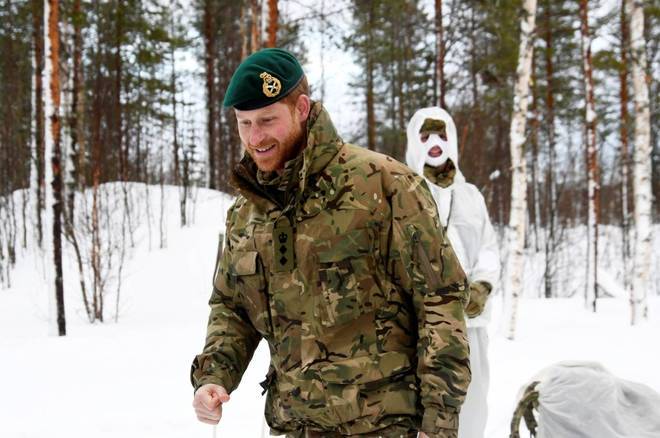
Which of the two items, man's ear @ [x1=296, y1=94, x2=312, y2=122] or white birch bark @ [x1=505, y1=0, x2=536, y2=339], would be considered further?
white birch bark @ [x1=505, y1=0, x2=536, y2=339]

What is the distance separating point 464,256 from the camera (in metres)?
3.43

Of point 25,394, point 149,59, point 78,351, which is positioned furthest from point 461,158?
point 25,394

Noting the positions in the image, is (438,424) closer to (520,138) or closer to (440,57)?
(520,138)

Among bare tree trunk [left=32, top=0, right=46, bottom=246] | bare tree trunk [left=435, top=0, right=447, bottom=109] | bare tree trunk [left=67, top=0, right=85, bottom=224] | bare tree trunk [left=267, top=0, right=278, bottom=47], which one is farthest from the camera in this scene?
bare tree trunk [left=32, top=0, right=46, bottom=246]

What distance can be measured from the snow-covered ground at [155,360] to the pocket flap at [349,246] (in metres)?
3.56

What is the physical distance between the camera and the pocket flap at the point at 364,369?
149 centimetres

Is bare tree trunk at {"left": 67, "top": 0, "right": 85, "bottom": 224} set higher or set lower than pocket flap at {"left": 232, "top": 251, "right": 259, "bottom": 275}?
higher

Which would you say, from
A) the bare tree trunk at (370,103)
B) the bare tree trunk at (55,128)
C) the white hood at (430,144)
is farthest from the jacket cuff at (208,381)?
the bare tree trunk at (370,103)

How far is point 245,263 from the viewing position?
163 centimetres

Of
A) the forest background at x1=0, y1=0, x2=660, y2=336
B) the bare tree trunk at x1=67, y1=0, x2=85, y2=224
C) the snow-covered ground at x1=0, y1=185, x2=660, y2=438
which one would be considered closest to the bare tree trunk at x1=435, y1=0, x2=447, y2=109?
the forest background at x1=0, y1=0, x2=660, y2=336

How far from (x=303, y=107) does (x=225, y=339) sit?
2.24ft

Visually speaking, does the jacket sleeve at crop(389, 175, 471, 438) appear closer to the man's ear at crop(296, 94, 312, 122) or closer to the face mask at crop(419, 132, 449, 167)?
the man's ear at crop(296, 94, 312, 122)

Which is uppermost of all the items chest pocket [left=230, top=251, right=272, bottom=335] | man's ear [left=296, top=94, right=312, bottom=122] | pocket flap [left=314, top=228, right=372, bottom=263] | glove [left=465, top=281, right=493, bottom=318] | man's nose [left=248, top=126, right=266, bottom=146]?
man's ear [left=296, top=94, right=312, bottom=122]

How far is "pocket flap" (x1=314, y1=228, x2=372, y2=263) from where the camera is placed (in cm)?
149
